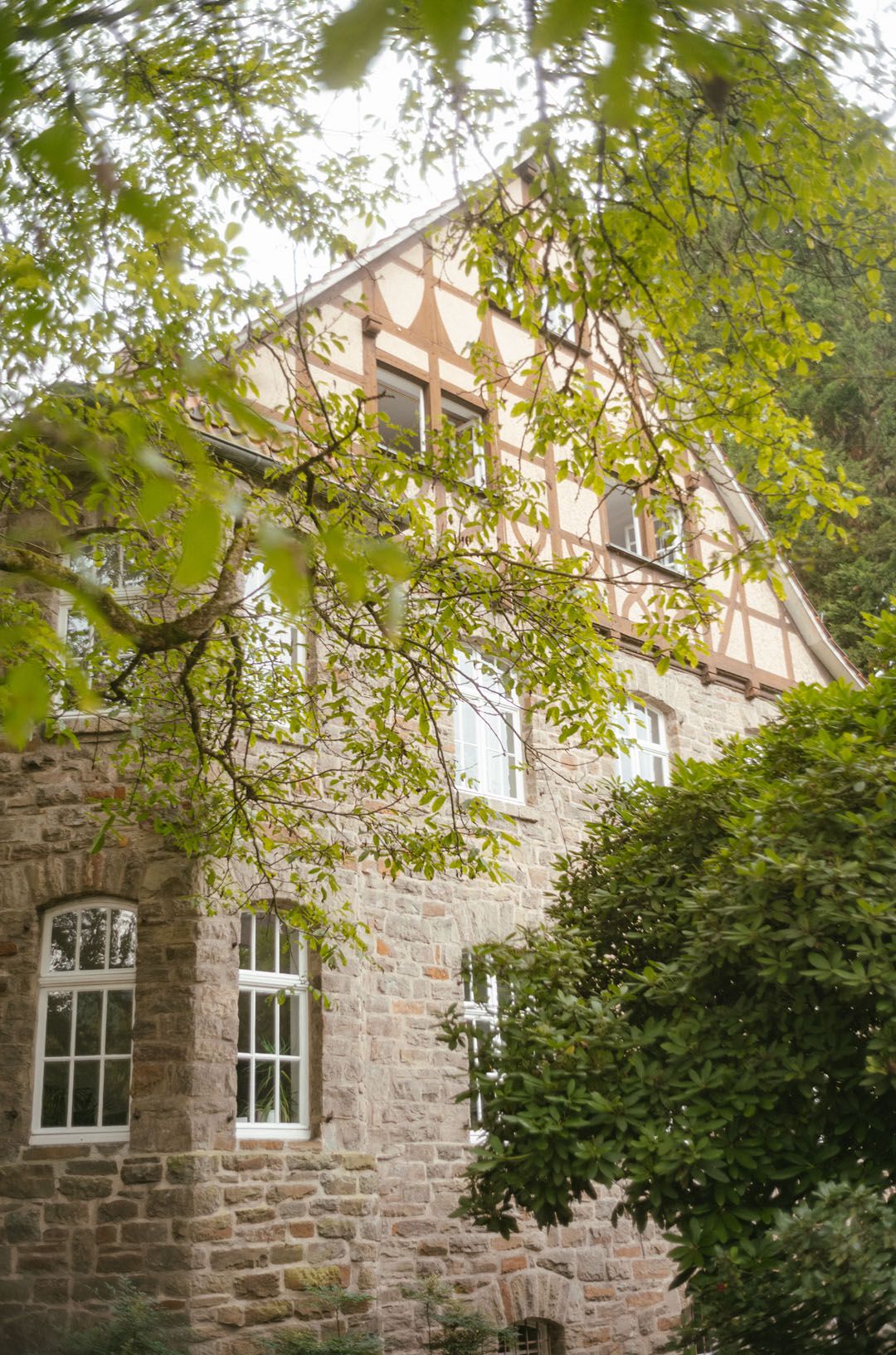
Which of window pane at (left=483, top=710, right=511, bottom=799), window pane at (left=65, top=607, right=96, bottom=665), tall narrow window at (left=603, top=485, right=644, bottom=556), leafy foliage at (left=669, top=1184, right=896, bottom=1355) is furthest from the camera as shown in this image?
tall narrow window at (left=603, top=485, right=644, bottom=556)

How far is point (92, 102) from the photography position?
179 inches

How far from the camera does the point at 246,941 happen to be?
855 centimetres

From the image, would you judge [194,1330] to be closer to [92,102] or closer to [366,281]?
[92,102]

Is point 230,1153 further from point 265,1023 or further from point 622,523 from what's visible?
point 622,523

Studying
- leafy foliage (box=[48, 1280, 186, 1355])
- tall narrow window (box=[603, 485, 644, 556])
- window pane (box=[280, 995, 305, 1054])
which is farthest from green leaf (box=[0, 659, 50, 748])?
tall narrow window (box=[603, 485, 644, 556])

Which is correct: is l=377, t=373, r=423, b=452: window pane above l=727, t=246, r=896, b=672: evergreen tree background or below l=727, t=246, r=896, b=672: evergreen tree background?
below

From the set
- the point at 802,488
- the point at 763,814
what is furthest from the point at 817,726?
the point at 802,488

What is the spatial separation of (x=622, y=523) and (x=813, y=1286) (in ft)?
36.3

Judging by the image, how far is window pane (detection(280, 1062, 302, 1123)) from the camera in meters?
8.41

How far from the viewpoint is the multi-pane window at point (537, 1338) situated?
9.48 meters

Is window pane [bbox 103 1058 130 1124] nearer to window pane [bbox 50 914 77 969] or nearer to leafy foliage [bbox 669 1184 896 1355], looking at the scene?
window pane [bbox 50 914 77 969]

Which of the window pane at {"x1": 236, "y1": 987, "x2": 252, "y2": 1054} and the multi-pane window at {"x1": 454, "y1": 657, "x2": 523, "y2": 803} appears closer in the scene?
the window pane at {"x1": 236, "y1": 987, "x2": 252, "y2": 1054}

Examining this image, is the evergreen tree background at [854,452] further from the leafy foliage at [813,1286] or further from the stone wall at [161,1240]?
the leafy foliage at [813,1286]

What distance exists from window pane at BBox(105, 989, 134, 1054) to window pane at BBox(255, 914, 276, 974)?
0.86 m
